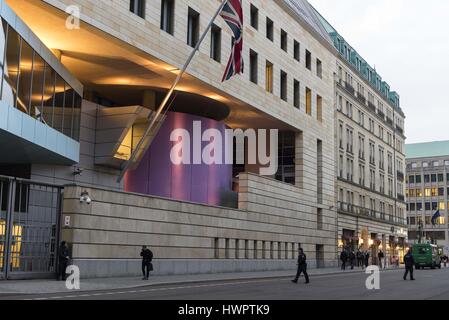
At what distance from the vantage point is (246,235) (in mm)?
43656

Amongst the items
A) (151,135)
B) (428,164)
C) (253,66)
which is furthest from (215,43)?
(428,164)

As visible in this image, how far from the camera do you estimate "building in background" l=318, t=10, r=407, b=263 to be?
225ft

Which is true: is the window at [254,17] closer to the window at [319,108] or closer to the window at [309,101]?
the window at [309,101]

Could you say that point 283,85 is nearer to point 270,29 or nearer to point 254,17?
point 270,29

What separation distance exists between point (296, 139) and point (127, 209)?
87.4ft

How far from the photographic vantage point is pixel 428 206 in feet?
442

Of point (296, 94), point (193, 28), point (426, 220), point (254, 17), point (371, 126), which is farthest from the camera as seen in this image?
point (426, 220)

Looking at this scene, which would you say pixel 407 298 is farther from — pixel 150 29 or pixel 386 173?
pixel 386 173

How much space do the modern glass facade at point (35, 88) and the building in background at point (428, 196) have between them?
111 m

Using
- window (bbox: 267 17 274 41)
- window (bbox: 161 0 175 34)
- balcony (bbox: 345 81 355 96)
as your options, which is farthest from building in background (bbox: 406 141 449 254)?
window (bbox: 161 0 175 34)

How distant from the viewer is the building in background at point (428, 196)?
131250 millimetres

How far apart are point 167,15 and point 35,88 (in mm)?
13241

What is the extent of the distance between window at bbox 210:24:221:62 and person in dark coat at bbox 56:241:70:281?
2052cm

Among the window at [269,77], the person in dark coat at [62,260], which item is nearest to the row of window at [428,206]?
the window at [269,77]
